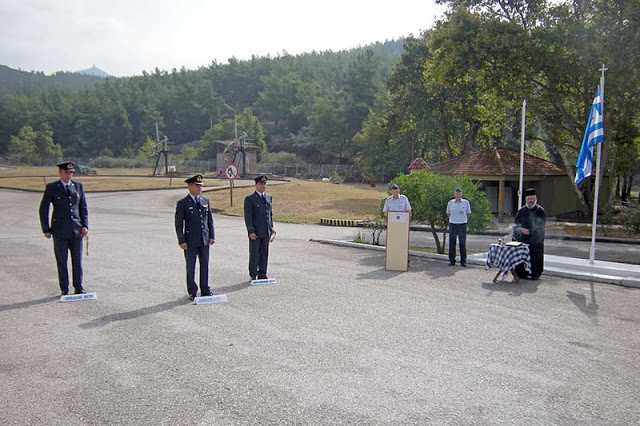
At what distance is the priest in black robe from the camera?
A: 35.2 feet

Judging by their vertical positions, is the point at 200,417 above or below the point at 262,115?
below

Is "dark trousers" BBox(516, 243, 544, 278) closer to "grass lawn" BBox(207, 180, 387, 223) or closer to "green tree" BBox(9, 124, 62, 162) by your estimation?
"grass lawn" BBox(207, 180, 387, 223)

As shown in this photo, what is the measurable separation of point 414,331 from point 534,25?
830 inches

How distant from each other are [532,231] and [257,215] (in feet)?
18.2

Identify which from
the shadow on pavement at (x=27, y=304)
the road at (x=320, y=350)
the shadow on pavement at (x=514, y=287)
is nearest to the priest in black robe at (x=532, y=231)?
the shadow on pavement at (x=514, y=287)

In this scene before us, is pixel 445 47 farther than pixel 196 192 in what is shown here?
Yes

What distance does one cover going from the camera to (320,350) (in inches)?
248

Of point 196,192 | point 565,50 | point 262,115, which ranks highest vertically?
point 262,115

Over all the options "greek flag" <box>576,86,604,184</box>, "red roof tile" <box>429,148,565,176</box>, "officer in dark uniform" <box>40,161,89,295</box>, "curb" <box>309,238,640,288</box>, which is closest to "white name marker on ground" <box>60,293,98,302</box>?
"officer in dark uniform" <box>40,161,89,295</box>

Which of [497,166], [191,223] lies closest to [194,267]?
[191,223]

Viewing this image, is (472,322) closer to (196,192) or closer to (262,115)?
(196,192)

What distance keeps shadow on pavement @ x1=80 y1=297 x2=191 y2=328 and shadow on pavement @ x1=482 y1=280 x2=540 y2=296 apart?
544 centimetres

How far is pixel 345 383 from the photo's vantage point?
532 cm

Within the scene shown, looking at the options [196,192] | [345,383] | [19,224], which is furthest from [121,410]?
[19,224]
